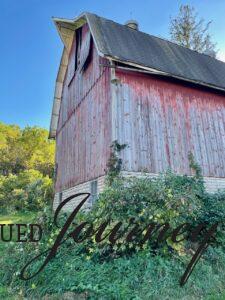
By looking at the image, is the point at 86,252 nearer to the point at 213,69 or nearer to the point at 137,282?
the point at 137,282

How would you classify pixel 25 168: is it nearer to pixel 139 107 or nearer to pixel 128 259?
pixel 139 107

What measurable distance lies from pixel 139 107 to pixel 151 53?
289cm

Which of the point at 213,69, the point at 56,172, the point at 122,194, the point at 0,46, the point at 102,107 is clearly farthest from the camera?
the point at 0,46

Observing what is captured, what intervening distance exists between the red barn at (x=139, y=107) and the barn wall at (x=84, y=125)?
39 millimetres

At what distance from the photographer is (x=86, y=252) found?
5902 mm

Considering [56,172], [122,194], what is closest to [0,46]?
[56,172]

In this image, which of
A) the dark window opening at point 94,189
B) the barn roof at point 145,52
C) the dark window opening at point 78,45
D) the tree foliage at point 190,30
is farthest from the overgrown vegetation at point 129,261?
the tree foliage at point 190,30

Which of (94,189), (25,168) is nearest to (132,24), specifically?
(94,189)

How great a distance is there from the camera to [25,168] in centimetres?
2856

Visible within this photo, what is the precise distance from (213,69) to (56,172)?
384 inches

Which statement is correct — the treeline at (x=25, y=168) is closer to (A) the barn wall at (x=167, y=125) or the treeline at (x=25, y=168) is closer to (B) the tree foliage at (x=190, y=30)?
(A) the barn wall at (x=167, y=125)

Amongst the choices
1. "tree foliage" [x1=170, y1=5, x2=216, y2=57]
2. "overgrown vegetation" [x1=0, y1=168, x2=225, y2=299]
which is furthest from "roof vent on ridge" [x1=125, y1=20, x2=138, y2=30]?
"overgrown vegetation" [x1=0, y1=168, x2=225, y2=299]

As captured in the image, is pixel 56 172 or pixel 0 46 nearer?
pixel 56 172

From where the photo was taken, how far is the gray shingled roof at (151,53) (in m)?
10.2
